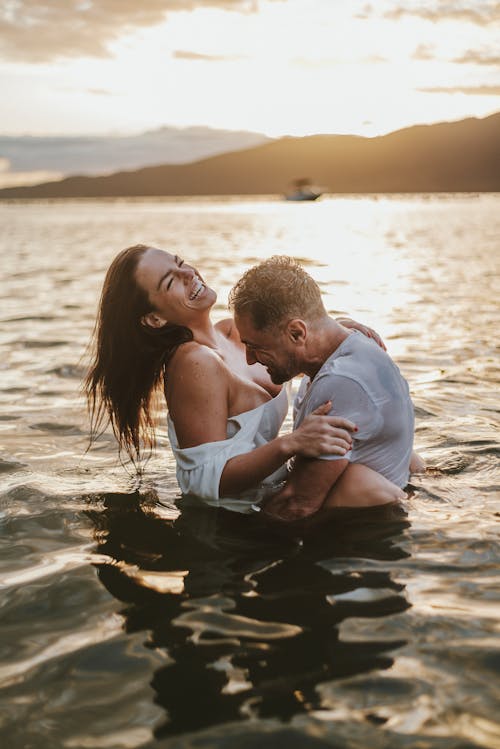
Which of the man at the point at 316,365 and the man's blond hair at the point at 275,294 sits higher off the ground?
the man's blond hair at the point at 275,294

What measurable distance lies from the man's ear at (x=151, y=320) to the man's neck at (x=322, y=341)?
0.96 meters

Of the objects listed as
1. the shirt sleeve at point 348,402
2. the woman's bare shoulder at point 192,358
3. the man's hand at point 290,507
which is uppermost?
the woman's bare shoulder at point 192,358

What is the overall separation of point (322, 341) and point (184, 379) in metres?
0.86

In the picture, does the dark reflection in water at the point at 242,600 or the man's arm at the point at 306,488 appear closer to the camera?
the dark reflection in water at the point at 242,600

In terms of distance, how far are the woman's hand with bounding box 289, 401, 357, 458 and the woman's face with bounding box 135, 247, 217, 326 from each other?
1105 millimetres

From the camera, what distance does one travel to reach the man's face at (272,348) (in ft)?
15.8

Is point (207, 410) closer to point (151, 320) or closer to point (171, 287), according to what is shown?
point (151, 320)

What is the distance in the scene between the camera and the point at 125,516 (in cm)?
594

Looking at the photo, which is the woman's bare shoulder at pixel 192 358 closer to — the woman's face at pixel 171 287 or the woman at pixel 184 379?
the woman at pixel 184 379

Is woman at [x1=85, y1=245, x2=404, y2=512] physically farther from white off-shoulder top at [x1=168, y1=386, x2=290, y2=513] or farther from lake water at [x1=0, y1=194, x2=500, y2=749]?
lake water at [x1=0, y1=194, x2=500, y2=749]

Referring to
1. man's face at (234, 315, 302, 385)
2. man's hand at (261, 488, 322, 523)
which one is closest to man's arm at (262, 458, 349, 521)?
man's hand at (261, 488, 322, 523)

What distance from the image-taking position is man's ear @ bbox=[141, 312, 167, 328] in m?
5.26

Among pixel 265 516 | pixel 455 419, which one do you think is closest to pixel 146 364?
pixel 265 516

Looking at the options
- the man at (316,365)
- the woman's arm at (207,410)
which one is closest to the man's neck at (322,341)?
the man at (316,365)
